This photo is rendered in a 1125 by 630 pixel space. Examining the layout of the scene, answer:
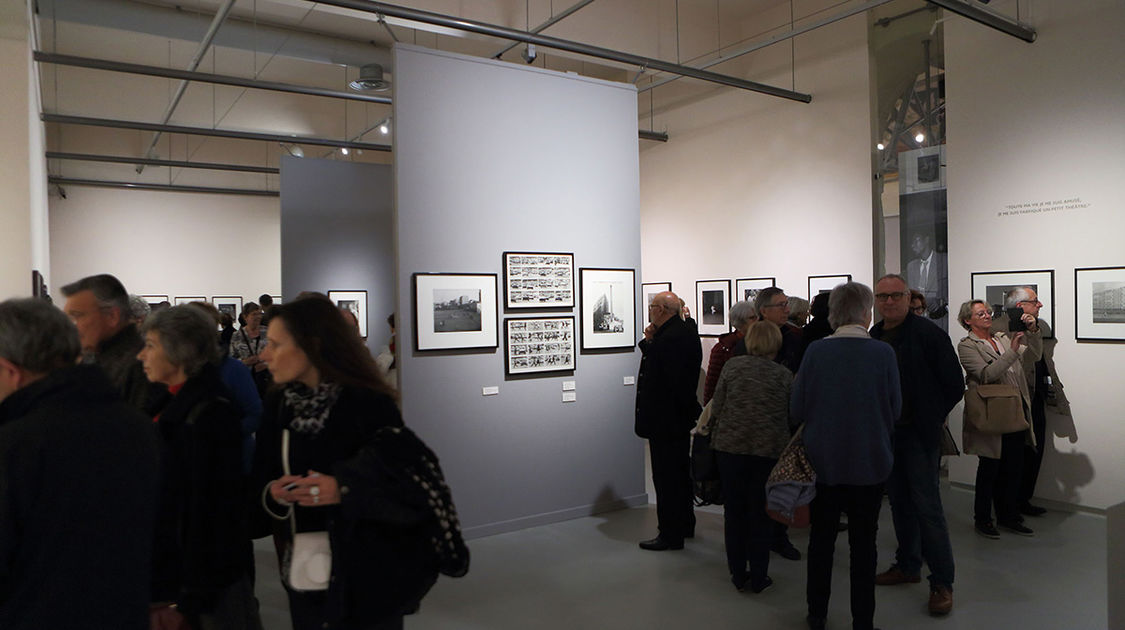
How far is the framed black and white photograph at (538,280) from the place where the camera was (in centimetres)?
672

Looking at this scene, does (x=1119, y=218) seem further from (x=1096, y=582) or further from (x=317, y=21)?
(x=317, y=21)

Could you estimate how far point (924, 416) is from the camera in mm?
4492

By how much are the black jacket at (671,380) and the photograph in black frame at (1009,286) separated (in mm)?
3748

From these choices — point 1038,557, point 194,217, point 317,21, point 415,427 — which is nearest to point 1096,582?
point 1038,557

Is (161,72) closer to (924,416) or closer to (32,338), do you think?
(32,338)

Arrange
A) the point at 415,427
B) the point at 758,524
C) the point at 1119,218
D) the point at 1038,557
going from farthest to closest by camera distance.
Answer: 1. the point at 1119,218
2. the point at 415,427
3. the point at 1038,557
4. the point at 758,524

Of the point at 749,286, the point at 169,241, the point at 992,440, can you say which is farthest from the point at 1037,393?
the point at 169,241

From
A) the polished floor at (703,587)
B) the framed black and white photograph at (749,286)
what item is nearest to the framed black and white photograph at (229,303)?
the framed black and white photograph at (749,286)

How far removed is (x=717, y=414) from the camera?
4.96m

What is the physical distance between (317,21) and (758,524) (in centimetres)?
917

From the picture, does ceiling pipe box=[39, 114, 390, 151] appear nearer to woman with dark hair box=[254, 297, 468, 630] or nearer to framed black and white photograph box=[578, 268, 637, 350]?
framed black and white photograph box=[578, 268, 637, 350]

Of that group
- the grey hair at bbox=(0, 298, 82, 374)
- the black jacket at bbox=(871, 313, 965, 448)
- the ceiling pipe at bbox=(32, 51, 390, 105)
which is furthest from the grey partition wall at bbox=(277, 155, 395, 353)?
the grey hair at bbox=(0, 298, 82, 374)

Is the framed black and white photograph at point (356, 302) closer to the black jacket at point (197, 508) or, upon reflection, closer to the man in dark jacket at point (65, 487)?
the black jacket at point (197, 508)

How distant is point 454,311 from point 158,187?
12902 millimetres
